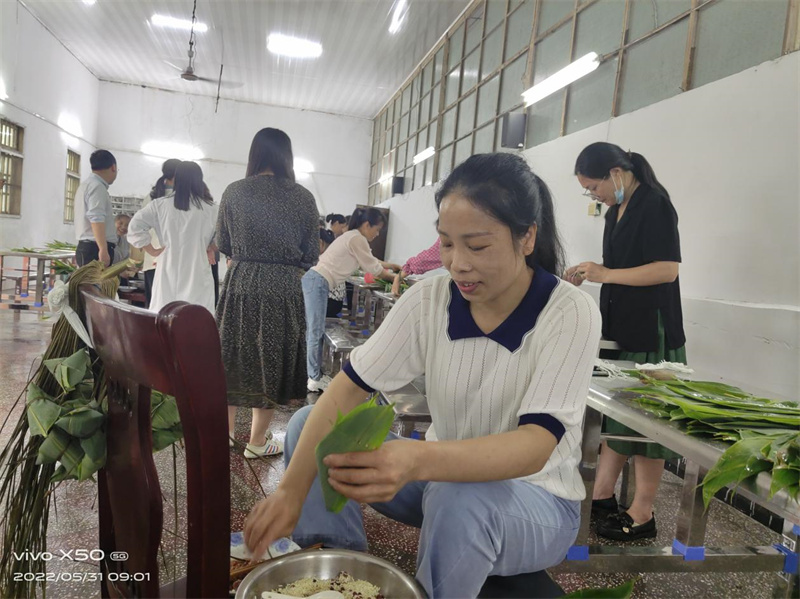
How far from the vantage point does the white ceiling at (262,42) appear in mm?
7215

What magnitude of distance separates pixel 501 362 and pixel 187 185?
2.22 meters

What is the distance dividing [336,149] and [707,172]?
11.0 metres

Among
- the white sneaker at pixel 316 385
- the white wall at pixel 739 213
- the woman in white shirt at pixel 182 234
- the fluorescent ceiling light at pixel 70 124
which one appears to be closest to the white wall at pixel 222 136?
the fluorescent ceiling light at pixel 70 124

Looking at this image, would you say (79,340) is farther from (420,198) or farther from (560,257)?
(420,198)

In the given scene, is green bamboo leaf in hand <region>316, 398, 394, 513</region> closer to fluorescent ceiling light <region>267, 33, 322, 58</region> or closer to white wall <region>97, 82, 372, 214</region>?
fluorescent ceiling light <region>267, 33, 322, 58</region>

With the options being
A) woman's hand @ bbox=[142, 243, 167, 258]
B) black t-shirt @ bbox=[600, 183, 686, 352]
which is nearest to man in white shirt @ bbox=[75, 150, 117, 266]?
woman's hand @ bbox=[142, 243, 167, 258]

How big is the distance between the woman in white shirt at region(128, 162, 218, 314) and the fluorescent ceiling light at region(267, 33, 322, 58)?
6249 millimetres

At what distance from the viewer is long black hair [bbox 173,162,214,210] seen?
279 centimetres

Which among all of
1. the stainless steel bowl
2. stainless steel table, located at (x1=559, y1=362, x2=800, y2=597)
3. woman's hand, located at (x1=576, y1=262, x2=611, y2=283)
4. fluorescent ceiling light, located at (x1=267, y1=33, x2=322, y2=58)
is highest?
fluorescent ceiling light, located at (x1=267, y1=33, x2=322, y2=58)

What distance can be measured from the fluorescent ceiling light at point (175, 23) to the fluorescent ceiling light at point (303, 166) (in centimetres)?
460

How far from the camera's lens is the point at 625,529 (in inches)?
79.3

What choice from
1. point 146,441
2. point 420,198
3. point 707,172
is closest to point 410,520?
point 146,441

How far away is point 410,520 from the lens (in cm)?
118

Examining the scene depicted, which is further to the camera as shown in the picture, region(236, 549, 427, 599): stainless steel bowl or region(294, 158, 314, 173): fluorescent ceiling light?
region(294, 158, 314, 173): fluorescent ceiling light
